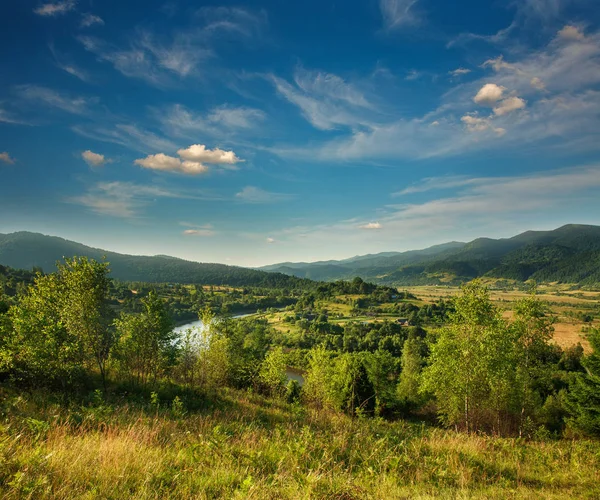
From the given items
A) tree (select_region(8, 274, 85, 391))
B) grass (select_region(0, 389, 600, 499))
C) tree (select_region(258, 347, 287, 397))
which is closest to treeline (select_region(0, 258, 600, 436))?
tree (select_region(8, 274, 85, 391))

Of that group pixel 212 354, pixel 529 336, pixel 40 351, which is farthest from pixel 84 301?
pixel 529 336

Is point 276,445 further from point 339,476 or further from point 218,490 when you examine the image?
point 218,490

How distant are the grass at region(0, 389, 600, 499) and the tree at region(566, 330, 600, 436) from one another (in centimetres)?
3046

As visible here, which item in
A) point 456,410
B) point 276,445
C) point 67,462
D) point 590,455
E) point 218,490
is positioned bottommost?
point 456,410

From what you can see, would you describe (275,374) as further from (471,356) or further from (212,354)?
(471,356)

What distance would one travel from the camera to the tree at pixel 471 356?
20.6 meters

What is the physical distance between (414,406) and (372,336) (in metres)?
53.1

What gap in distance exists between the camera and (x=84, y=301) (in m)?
18.3

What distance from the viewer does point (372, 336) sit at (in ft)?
349

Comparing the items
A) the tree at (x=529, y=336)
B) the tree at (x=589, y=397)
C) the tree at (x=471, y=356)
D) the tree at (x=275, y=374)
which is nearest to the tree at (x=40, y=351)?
the tree at (x=471, y=356)

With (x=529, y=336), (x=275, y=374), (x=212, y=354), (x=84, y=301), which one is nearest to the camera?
(x=84, y=301)

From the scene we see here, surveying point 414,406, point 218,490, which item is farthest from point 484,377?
point 414,406

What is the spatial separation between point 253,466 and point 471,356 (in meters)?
20.4

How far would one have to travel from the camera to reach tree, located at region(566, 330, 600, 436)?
1131 inches
